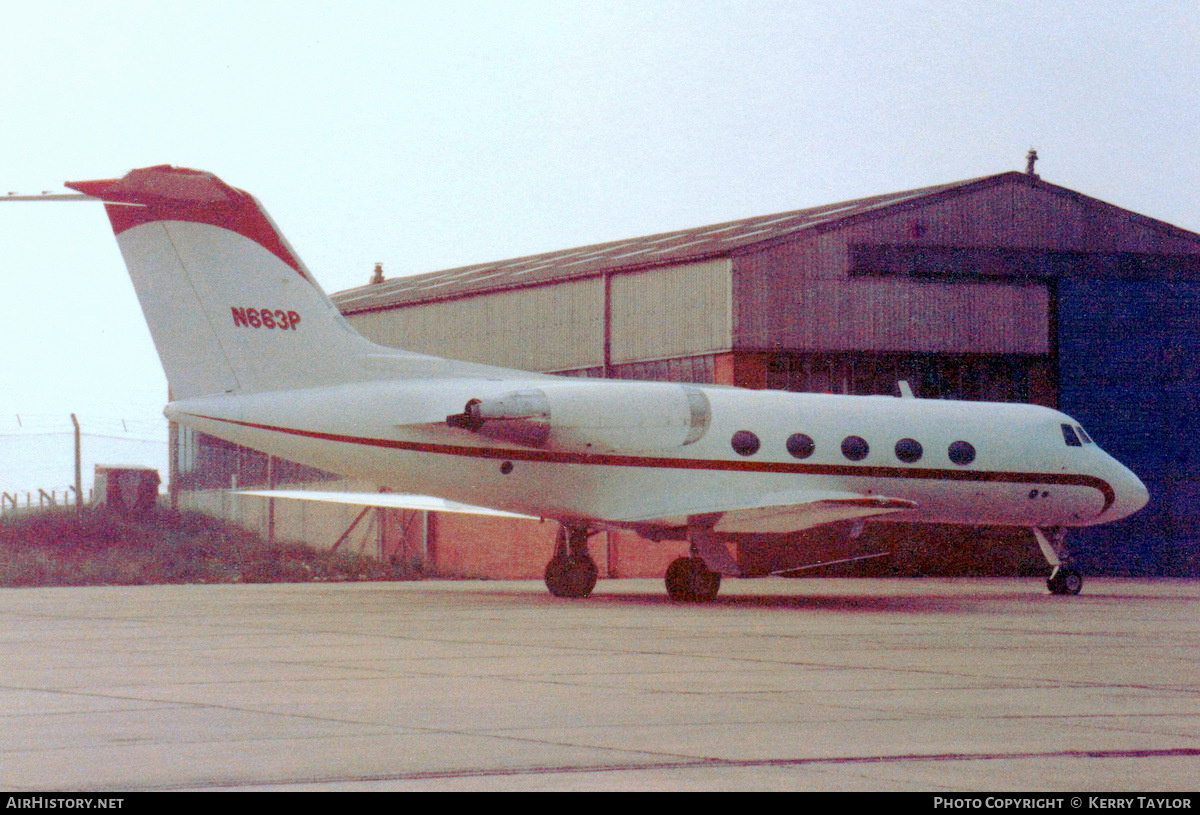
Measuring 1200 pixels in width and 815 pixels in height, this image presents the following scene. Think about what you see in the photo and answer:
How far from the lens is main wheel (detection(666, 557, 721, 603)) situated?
21.0 meters

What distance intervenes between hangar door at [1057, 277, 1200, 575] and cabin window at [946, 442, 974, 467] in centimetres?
972

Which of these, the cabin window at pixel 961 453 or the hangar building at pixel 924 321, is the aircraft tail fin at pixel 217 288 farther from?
the hangar building at pixel 924 321

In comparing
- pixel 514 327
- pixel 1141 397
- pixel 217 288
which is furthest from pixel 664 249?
pixel 217 288

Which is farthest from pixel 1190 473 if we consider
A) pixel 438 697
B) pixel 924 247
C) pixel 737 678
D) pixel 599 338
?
pixel 438 697

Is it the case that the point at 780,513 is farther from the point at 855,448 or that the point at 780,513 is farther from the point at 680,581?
the point at 855,448

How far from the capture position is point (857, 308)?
30.4 m

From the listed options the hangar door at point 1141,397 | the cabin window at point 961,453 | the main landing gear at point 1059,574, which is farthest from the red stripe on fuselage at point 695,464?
the hangar door at point 1141,397

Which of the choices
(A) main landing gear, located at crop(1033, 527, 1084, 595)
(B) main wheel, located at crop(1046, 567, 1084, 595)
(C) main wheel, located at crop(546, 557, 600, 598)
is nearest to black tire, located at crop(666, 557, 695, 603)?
(C) main wheel, located at crop(546, 557, 600, 598)

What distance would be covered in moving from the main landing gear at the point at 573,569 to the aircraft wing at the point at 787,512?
3.99 feet

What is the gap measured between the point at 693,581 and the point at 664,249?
14407 millimetres

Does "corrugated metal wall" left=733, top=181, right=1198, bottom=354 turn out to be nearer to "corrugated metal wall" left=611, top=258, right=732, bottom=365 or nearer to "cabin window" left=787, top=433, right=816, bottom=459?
"corrugated metal wall" left=611, top=258, right=732, bottom=365

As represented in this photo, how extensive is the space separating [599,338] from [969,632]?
1739 centimetres
